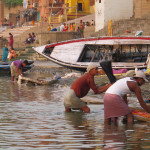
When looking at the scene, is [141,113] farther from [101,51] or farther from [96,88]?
[101,51]

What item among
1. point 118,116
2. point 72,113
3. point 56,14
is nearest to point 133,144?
point 118,116

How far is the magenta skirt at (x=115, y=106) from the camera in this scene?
32.7ft

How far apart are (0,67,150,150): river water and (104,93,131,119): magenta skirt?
0.26 m

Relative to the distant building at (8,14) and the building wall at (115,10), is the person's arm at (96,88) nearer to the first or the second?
the building wall at (115,10)

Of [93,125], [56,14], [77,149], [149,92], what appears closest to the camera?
[77,149]

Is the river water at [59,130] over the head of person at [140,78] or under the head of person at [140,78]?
under

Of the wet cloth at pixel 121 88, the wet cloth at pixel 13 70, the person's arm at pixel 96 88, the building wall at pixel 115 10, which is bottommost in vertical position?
the wet cloth at pixel 13 70

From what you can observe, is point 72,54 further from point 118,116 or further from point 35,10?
point 35,10

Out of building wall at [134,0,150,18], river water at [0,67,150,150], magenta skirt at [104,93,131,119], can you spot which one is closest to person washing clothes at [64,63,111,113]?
river water at [0,67,150,150]

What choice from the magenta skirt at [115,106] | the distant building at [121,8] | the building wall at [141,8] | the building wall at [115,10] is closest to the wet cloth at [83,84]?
the magenta skirt at [115,106]

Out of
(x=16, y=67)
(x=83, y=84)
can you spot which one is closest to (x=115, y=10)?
(x=16, y=67)

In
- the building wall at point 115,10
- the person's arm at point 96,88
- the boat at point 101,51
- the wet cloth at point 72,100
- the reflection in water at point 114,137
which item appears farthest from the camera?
the building wall at point 115,10

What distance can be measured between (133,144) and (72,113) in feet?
12.7

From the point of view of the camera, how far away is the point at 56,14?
5634cm
